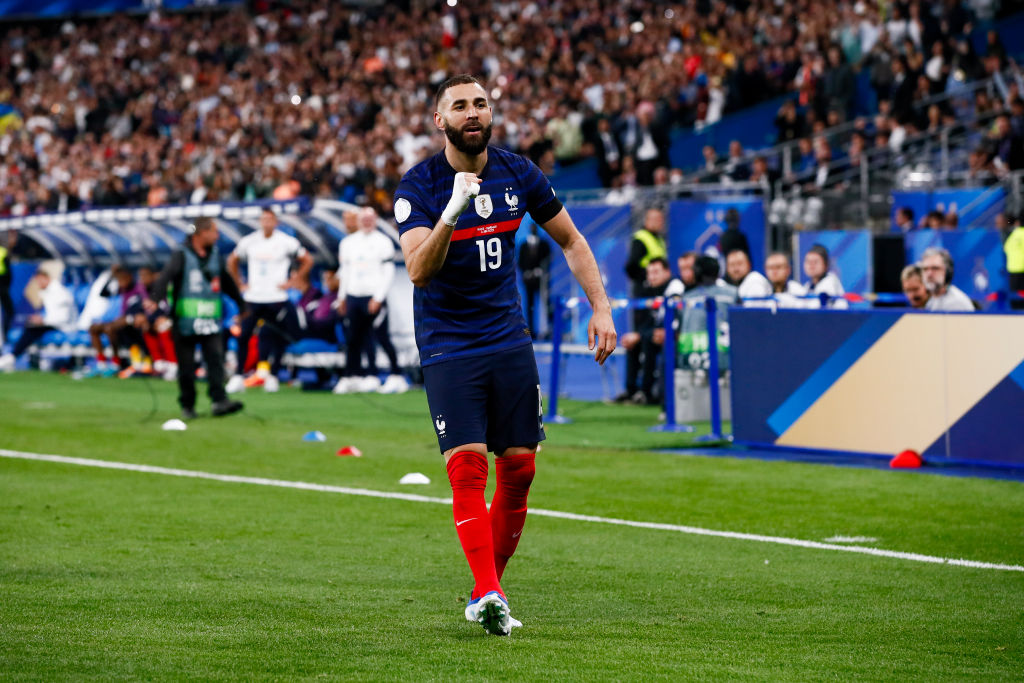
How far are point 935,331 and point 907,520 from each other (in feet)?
8.85

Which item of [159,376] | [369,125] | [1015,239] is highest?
[369,125]

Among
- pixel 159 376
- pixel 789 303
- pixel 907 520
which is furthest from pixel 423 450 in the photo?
pixel 159 376

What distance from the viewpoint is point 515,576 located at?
23.9 feet

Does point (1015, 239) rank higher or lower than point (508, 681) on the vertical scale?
higher

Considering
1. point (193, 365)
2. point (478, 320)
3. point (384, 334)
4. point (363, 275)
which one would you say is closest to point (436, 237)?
point (478, 320)

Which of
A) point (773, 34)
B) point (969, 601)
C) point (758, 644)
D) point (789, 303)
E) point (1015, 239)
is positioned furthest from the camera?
point (773, 34)

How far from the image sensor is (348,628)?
233 inches

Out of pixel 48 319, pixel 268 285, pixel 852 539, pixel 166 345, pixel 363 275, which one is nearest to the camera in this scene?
pixel 852 539

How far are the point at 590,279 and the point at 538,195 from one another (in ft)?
1.35

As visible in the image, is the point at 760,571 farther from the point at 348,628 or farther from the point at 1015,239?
the point at 1015,239

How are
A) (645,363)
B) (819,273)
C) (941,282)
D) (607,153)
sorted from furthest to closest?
(607,153), (645,363), (819,273), (941,282)

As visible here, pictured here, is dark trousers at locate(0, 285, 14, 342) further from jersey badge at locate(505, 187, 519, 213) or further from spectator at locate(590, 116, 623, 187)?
jersey badge at locate(505, 187, 519, 213)

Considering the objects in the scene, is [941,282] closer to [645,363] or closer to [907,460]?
[907,460]

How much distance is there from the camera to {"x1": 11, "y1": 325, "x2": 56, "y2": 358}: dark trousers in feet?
82.9
